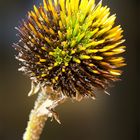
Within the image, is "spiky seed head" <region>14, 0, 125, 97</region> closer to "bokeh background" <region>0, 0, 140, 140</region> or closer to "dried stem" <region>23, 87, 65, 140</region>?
"dried stem" <region>23, 87, 65, 140</region>

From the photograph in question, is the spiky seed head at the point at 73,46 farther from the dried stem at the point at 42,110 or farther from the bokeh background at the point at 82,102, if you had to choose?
the bokeh background at the point at 82,102

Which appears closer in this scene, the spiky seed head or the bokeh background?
the spiky seed head

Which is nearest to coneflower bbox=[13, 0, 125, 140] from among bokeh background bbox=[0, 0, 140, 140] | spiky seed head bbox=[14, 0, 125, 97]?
spiky seed head bbox=[14, 0, 125, 97]

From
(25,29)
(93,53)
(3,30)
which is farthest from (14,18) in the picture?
(93,53)

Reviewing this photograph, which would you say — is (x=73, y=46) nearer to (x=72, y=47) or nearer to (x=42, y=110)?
(x=72, y=47)

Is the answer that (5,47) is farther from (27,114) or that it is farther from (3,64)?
(27,114)

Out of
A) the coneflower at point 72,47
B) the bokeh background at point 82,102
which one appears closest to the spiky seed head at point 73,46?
the coneflower at point 72,47
